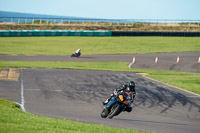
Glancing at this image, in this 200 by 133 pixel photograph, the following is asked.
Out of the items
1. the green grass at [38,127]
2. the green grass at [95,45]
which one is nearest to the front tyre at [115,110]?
the green grass at [38,127]

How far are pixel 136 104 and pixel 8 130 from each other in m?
11.9

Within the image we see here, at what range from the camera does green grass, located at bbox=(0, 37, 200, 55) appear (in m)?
65.6

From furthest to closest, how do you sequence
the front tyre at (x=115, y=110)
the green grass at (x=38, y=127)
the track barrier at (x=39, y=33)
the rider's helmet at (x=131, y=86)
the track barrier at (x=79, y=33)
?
the track barrier at (x=79, y=33), the track barrier at (x=39, y=33), the front tyre at (x=115, y=110), the rider's helmet at (x=131, y=86), the green grass at (x=38, y=127)

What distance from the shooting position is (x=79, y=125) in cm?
1434

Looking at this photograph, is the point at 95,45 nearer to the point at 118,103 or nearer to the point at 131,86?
the point at 118,103

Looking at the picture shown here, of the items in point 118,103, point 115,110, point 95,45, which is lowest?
point 95,45

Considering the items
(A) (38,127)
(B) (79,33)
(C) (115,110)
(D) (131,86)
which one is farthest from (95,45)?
(A) (38,127)

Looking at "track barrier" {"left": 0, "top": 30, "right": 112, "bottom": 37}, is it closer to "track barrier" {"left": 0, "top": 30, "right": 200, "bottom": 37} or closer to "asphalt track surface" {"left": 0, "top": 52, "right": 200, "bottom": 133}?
"track barrier" {"left": 0, "top": 30, "right": 200, "bottom": 37}

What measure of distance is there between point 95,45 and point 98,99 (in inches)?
1966

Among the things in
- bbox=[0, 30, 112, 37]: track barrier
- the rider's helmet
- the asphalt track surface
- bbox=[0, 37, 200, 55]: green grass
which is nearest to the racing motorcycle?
the rider's helmet

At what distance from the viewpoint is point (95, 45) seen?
73312mm

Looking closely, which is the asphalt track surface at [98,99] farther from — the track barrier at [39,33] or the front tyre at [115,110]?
the track barrier at [39,33]

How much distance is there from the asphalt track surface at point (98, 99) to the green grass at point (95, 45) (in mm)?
28953

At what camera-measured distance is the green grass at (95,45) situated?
2584 inches
